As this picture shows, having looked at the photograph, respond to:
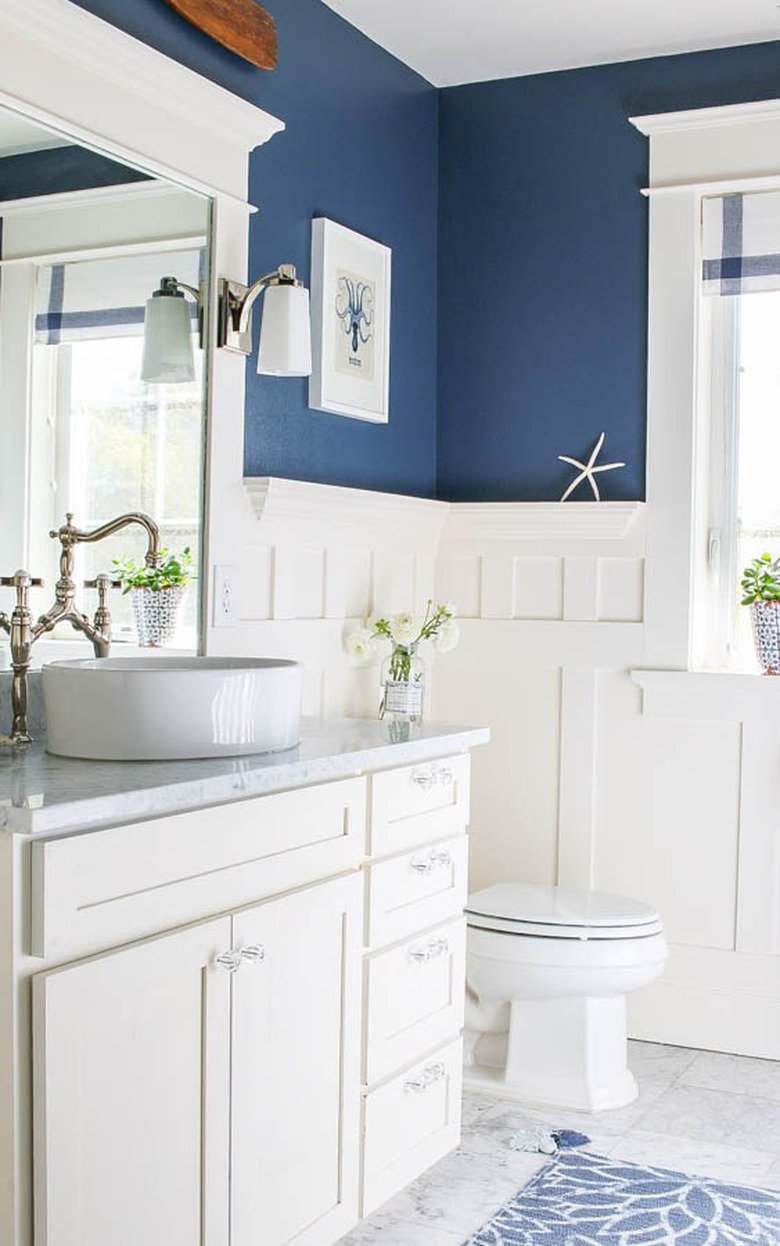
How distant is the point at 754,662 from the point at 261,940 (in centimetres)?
183

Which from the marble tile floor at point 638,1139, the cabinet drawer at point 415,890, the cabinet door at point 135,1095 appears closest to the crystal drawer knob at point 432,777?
the cabinet drawer at point 415,890

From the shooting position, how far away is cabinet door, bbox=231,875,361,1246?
2.04 meters

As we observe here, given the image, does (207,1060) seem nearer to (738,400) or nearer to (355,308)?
(355,308)

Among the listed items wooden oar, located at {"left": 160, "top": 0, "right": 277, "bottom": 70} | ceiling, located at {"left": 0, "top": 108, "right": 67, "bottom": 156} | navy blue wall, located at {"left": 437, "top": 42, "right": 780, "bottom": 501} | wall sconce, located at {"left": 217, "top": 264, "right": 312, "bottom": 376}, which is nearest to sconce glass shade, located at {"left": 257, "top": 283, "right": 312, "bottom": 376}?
wall sconce, located at {"left": 217, "top": 264, "right": 312, "bottom": 376}

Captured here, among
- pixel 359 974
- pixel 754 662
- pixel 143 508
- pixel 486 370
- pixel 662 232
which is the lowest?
pixel 359 974

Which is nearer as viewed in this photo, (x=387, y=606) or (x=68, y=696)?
(x=68, y=696)

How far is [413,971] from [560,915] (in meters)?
0.60

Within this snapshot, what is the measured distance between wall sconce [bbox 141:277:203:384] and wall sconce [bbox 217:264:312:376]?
9cm

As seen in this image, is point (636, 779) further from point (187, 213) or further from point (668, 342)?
point (187, 213)

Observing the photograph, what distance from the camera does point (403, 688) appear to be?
3.21m

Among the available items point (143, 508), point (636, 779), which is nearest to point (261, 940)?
point (143, 508)

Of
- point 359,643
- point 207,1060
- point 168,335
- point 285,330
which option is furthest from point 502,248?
point 207,1060

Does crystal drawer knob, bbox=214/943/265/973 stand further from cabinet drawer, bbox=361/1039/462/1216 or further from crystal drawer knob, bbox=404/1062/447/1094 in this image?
crystal drawer knob, bbox=404/1062/447/1094

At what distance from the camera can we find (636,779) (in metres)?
3.53
